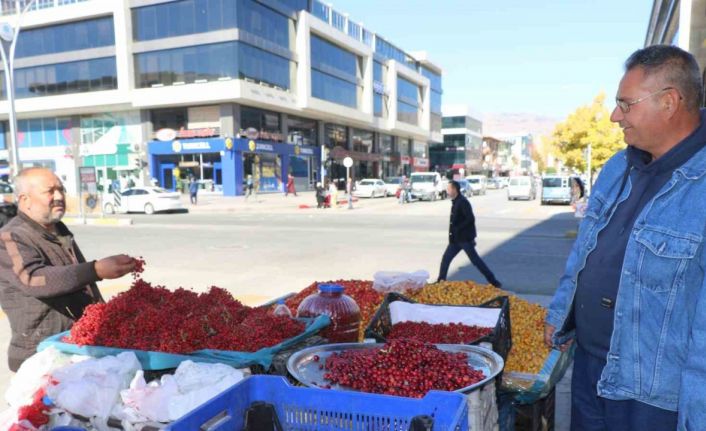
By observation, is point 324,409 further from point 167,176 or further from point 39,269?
point 167,176

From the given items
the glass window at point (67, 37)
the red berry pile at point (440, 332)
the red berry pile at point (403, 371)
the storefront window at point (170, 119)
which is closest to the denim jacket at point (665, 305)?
the red berry pile at point (403, 371)

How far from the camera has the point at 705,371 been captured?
5.55 ft

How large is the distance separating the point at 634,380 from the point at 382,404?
113 cm

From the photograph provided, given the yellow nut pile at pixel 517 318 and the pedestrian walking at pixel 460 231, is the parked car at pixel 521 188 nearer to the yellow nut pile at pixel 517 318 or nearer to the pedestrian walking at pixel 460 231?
the pedestrian walking at pixel 460 231

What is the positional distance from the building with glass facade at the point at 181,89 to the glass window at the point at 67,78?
9 cm

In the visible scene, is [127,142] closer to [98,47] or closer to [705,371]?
[98,47]

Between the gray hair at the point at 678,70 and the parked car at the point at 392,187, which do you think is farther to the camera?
the parked car at the point at 392,187

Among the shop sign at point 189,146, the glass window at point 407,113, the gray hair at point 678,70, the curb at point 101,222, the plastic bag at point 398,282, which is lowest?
the curb at point 101,222

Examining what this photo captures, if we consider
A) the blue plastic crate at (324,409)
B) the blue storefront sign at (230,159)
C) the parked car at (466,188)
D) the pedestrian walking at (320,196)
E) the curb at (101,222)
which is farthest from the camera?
the parked car at (466,188)

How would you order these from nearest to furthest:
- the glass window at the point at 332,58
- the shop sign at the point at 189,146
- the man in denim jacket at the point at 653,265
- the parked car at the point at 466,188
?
the man in denim jacket at the point at 653,265 → the shop sign at the point at 189,146 → the parked car at the point at 466,188 → the glass window at the point at 332,58

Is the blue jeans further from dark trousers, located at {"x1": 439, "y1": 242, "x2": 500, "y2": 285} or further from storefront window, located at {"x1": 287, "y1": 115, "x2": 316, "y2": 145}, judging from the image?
storefront window, located at {"x1": 287, "y1": 115, "x2": 316, "y2": 145}

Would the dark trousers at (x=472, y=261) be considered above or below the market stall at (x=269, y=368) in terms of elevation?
below

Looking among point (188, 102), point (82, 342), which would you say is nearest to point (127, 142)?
point (188, 102)

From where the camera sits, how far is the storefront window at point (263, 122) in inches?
1531
